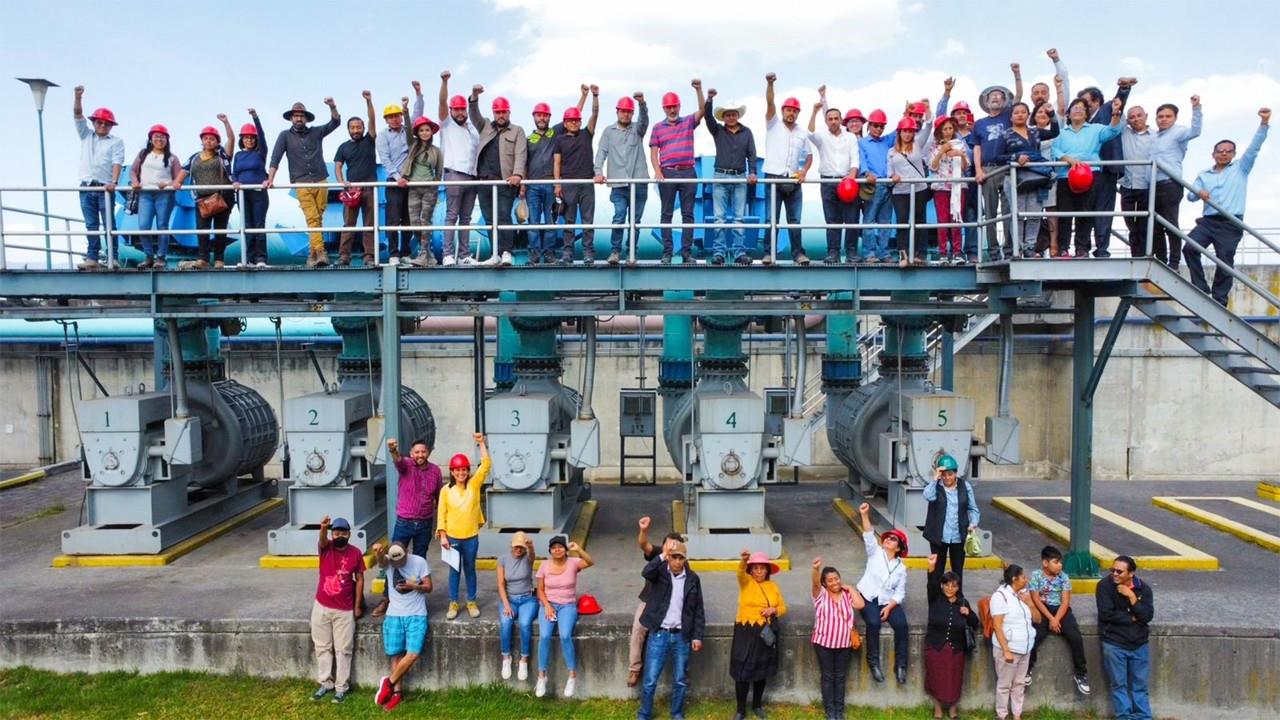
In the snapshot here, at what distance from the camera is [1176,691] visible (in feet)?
25.5

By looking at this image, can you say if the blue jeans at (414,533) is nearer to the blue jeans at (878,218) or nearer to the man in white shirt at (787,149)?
the man in white shirt at (787,149)

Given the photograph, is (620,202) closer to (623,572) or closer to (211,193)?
(623,572)

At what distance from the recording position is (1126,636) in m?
7.42

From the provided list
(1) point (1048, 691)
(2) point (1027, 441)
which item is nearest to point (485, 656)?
(1) point (1048, 691)

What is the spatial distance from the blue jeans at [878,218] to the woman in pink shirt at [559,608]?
5.27 metres

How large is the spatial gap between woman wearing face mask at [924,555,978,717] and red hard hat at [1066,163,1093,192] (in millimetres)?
4249

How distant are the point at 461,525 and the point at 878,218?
20.4 feet

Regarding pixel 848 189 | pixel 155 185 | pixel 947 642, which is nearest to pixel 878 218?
pixel 848 189

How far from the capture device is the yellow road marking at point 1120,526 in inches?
396

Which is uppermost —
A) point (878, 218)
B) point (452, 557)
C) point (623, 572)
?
point (878, 218)

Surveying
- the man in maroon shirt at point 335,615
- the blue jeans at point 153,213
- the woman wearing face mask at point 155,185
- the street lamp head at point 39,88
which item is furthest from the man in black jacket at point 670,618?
the street lamp head at point 39,88

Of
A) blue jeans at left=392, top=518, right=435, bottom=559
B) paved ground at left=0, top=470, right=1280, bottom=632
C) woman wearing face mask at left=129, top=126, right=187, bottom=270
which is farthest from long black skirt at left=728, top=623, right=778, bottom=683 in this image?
woman wearing face mask at left=129, top=126, right=187, bottom=270

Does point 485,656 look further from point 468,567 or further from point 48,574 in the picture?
point 48,574

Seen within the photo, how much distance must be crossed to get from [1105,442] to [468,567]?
13.5 metres
